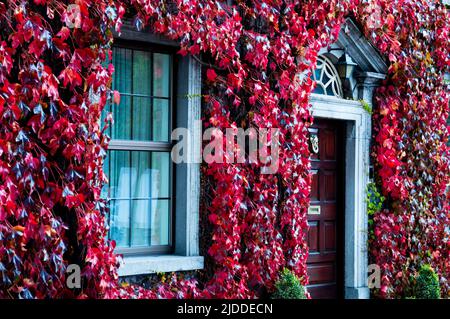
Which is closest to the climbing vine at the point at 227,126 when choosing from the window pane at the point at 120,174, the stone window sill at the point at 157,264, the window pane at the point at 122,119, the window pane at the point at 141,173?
the stone window sill at the point at 157,264

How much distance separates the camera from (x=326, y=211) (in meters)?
9.87

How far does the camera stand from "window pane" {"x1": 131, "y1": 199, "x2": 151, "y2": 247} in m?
7.79

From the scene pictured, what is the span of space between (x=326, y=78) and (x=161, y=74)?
250 cm

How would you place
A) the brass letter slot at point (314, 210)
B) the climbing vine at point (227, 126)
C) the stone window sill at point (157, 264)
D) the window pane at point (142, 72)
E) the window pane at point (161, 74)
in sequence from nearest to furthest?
the climbing vine at point (227, 126), the stone window sill at point (157, 264), the window pane at point (142, 72), the window pane at point (161, 74), the brass letter slot at point (314, 210)

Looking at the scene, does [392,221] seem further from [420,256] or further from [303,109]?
[303,109]

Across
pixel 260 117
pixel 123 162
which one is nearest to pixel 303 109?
pixel 260 117

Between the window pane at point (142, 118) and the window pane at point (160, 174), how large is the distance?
22 cm

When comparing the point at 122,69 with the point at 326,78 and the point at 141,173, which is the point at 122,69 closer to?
the point at 141,173

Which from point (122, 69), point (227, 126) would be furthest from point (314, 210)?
point (122, 69)

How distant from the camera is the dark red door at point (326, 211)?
9656mm

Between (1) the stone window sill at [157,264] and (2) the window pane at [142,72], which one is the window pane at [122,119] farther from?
(1) the stone window sill at [157,264]

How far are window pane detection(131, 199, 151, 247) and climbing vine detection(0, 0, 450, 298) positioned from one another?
18.7 inches
